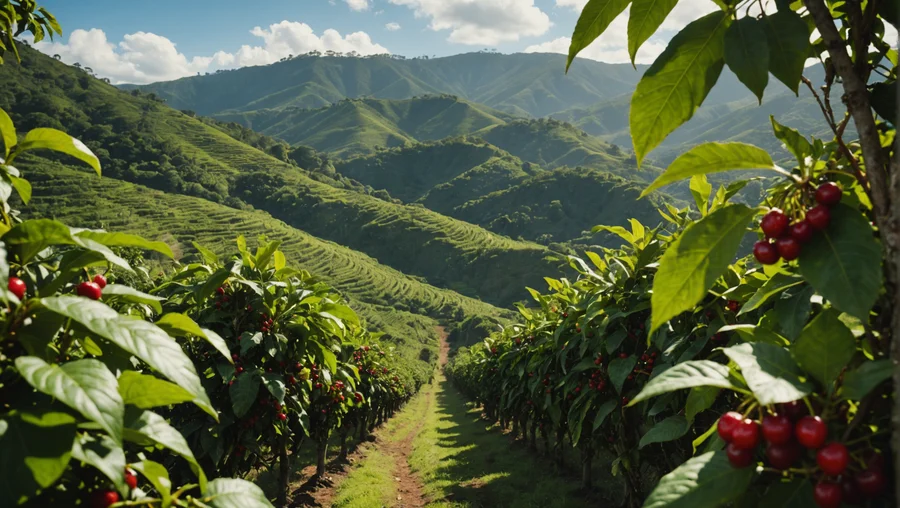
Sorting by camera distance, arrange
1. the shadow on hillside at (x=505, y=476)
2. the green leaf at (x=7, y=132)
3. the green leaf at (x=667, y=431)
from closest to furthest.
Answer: the green leaf at (x=7, y=132), the green leaf at (x=667, y=431), the shadow on hillside at (x=505, y=476)

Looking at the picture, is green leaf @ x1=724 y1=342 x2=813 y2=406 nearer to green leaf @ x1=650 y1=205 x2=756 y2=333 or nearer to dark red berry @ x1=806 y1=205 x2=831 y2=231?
green leaf @ x1=650 y1=205 x2=756 y2=333

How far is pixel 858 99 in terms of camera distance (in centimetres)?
93

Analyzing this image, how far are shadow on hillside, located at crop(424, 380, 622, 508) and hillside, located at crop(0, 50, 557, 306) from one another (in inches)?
3193

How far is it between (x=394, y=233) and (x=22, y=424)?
118090 mm

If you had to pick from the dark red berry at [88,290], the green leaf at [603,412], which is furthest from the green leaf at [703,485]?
the green leaf at [603,412]

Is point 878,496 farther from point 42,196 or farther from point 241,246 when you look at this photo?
point 42,196

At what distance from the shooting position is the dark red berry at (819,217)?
0.95 metres

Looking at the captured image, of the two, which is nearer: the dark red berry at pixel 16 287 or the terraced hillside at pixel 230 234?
the dark red berry at pixel 16 287

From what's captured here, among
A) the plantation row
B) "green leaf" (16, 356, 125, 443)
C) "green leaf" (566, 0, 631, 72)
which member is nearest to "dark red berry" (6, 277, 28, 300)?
the plantation row

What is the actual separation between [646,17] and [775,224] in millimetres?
521

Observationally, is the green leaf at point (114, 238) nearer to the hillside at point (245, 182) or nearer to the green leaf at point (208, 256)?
the green leaf at point (208, 256)

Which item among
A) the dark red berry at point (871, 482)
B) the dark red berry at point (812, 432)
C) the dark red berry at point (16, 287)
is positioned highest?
the dark red berry at point (16, 287)

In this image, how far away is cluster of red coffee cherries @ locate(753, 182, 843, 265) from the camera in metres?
0.95

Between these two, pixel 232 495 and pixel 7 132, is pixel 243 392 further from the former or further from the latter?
pixel 232 495
